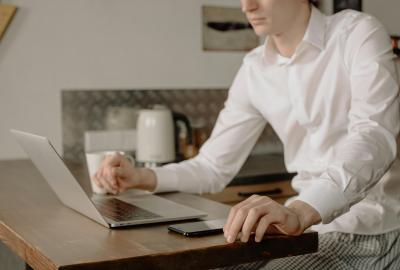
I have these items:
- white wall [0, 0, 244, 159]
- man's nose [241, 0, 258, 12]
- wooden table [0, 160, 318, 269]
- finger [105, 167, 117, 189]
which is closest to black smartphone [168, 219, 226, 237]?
wooden table [0, 160, 318, 269]

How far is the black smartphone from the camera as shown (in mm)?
1247

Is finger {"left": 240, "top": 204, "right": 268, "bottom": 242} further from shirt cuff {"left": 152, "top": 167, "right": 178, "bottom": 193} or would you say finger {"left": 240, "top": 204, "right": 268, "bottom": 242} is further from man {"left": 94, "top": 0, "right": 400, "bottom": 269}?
shirt cuff {"left": 152, "top": 167, "right": 178, "bottom": 193}

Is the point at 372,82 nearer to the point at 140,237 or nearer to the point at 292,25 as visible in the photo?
the point at 292,25

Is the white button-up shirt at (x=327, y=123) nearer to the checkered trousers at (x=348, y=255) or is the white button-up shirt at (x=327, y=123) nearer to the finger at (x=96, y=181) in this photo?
the checkered trousers at (x=348, y=255)

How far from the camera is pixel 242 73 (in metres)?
2.04

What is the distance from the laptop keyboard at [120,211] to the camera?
1.39m

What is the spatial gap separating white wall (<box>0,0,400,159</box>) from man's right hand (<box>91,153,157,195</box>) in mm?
1090

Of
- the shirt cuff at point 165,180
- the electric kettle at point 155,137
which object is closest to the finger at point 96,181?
the shirt cuff at point 165,180

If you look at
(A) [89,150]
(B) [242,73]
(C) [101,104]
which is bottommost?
(A) [89,150]

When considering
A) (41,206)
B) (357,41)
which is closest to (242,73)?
(357,41)

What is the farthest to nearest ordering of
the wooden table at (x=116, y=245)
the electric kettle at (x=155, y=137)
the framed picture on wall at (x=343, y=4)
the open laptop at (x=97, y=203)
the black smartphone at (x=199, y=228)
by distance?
the framed picture on wall at (x=343, y=4)
the electric kettle at (x=155, y=137)
the open laptop at (x=97, y=203)
the black smartphone at (x=199, y=228)
the wooden table at (x=116, y=245)

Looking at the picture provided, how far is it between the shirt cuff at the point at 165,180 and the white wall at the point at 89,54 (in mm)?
1047

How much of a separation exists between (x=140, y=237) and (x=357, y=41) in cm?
77

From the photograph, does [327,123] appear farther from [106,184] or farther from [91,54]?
[91,54]
